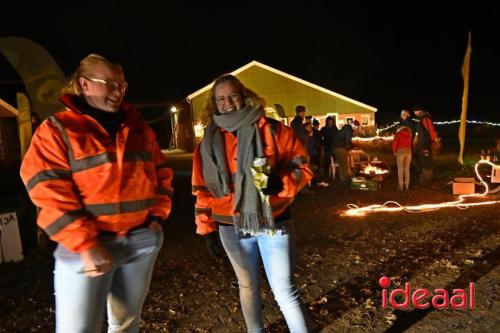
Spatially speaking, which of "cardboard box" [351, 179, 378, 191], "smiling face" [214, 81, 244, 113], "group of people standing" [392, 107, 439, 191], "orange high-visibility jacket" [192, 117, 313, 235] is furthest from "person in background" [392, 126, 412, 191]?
"smiling face" [214, 81, 244, 113]

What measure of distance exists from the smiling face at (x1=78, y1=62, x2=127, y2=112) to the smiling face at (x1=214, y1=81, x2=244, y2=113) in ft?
2.37

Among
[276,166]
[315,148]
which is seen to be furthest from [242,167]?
[315,148]

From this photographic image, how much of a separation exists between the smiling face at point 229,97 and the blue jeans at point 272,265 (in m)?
0.79

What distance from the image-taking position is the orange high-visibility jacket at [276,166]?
2719mm

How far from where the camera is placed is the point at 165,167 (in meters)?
2.58

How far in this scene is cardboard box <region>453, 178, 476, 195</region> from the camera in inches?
350

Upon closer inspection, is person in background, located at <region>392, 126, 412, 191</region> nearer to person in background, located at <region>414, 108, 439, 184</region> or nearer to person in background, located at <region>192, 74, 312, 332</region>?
person in background, located at <region>414, 108, 439, 184</region>

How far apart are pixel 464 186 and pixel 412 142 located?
4.93 feet

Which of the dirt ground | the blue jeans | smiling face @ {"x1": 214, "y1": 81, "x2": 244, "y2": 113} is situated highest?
smiling face @ {"x1": 214, "y1": 81, "x2": 244, "y2": 113}

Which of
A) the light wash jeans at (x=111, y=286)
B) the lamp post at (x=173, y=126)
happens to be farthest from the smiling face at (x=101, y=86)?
the lamp post at (x=173, y=126)

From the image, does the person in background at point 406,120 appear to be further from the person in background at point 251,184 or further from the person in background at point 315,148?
the person in background at point 251,184

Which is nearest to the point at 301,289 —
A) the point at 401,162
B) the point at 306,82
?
the point at 401,162

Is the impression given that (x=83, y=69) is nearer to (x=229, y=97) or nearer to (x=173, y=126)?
(x=229, y=97)

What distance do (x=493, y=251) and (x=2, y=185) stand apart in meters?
12.8
